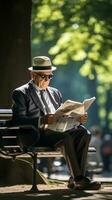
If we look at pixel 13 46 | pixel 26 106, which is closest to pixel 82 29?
pixel 13 46

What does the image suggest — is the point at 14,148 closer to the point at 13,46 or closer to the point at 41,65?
the point at 41,65

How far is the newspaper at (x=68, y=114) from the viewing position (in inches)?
368

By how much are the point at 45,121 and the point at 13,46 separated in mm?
2910

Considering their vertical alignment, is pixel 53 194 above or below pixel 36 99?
below

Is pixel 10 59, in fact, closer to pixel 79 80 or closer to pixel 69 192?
pixel 69 192

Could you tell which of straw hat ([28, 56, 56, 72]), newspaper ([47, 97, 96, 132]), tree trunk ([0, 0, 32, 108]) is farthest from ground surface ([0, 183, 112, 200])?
tree trunk ([0, 0, 32, 108])

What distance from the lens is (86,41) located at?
2423cm

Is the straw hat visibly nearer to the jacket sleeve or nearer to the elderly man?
Result: the elderly man

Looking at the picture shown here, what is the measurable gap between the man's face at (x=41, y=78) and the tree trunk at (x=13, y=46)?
83.6 inches

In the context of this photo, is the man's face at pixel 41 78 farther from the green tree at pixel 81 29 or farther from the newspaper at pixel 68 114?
the green tree at pixel 81 29

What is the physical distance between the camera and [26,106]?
379 inches

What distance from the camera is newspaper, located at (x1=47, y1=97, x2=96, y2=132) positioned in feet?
30.6

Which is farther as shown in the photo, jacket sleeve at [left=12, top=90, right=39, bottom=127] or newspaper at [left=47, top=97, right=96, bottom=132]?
jacket sleeve at [left=12, top=90, right=39, bottom=127]

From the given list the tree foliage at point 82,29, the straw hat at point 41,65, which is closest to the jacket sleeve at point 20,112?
the straw hat at point 41,65
